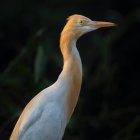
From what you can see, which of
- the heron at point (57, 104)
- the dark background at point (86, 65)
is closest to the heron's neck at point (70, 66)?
the heron at point (57, 104)

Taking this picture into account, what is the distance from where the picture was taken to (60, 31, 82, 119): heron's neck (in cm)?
328

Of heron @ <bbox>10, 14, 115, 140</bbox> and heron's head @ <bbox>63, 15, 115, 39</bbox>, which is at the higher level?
heron's head @ <bbox>63, 15, 115, 39</bbox>

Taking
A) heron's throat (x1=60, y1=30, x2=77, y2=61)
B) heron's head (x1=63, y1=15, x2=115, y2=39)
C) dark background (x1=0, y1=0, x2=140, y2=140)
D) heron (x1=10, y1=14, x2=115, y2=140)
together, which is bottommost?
dark background (x1=0, y1=0, x2=140, y2=140)

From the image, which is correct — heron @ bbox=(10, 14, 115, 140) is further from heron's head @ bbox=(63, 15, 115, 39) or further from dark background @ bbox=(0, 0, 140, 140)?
dark background @ bbox=(0, 0, 140, 140)

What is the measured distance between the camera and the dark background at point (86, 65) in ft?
14.8

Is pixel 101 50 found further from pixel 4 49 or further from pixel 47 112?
pixel 47 112

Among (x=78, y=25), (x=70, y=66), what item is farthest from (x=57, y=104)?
(x=78, y=25)

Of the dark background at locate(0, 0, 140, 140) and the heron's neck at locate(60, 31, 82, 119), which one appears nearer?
the heron's neck at locate(60, 31, 82, 119)

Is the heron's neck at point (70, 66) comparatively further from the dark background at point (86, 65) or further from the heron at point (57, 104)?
the dark background at point (86, 65)

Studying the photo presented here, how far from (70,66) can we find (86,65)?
2.53 m

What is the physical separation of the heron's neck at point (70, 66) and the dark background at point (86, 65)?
2.56ft

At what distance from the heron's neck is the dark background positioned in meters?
0.78

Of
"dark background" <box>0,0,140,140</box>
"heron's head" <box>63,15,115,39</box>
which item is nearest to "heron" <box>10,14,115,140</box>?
"heron's head" <box>63,15,115,39</box>

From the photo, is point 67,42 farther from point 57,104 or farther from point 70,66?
point 57,104
